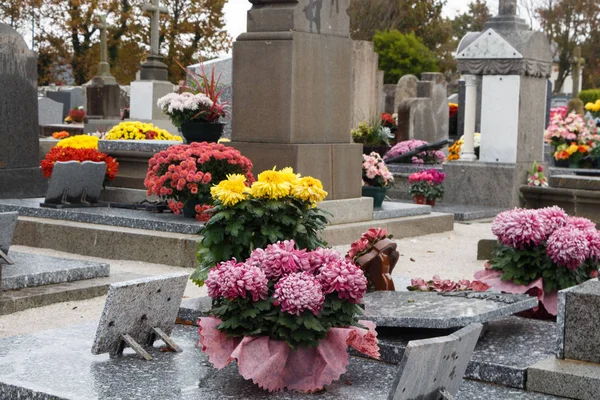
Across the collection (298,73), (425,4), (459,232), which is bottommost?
(459,232)

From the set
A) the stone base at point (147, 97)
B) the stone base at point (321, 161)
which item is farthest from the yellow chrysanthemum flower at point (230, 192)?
the stone base at point (147, 97)

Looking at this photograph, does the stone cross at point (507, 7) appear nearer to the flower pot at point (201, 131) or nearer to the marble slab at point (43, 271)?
the flower pot at point (201, 131)

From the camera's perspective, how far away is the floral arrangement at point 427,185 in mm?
13305

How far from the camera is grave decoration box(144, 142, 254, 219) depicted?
9117mm

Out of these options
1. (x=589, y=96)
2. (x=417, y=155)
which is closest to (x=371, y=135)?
(x=417, y=155)

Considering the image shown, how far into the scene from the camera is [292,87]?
→ 383 inches

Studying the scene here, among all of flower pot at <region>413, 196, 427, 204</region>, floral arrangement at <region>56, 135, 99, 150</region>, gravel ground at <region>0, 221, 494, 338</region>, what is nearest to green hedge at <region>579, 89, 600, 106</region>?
flower pot at <region>413, 196, 427, 204</region>

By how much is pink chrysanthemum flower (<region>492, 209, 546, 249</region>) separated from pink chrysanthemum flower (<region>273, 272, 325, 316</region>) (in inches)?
77.9

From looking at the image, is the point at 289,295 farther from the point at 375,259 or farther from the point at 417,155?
the point at 417,155

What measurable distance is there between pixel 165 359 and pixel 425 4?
52799 millimetres

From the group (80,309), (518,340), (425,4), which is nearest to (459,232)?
(80,309)

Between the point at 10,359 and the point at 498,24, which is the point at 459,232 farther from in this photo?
the point at 10,359

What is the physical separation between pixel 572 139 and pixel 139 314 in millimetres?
12480

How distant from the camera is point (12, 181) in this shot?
39.1 ft
